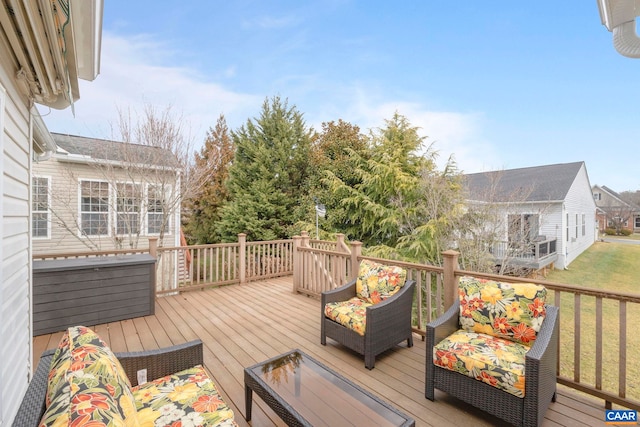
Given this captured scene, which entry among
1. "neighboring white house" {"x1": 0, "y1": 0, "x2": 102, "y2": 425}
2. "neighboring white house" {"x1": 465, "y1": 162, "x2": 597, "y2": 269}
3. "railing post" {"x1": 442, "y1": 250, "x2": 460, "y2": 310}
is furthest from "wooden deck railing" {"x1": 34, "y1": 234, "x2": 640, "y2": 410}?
"neighboring white house" {"x1": 465, "y1": 162, "x2": 597, "y2": 269}

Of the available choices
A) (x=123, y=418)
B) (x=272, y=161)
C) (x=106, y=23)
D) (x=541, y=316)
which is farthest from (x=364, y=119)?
(x=123, y=418)

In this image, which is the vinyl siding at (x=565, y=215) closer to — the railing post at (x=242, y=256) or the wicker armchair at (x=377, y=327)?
the wicker armchair at (x=377, y=327)

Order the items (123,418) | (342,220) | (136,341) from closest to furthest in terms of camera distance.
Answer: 1. (123,418)
2. (136,341)
3. (342,220)

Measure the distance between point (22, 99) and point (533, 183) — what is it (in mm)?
14962

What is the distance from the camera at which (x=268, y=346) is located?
3449 mm

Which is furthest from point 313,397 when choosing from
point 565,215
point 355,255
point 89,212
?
point 565,215

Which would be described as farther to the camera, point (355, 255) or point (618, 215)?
point (618, 215)

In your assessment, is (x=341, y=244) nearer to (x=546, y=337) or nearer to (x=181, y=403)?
(x=546, y=337)

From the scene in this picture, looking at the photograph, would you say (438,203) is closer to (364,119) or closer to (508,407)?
(364,119)

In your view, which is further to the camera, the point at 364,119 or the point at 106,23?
the point at 364,119

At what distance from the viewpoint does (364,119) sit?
35.2 feet

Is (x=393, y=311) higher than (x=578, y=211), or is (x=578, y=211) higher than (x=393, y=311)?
(x=578, y=211)

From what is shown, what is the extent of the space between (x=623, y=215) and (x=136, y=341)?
36.6 meters

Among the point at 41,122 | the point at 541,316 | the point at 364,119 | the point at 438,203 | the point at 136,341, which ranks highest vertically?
the point at 364,119
